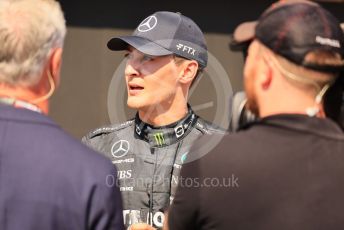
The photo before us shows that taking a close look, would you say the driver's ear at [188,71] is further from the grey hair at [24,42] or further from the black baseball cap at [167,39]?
the grey hair at [24,42]

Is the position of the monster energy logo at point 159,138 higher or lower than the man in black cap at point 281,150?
lower

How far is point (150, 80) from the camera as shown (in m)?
3.54

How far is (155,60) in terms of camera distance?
3586 mm

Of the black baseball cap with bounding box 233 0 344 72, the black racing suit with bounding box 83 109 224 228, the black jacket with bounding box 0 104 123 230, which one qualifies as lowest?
the black racing suit with bounding box 83 109 224 228

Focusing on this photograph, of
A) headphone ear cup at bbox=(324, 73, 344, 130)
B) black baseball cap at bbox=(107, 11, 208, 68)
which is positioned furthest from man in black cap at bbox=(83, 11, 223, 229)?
headphone ear cup at bbox=(324, 73, 344, 130)

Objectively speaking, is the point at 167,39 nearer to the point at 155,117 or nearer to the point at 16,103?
the point at 155,117

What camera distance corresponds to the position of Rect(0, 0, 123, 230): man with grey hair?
2.18 metres

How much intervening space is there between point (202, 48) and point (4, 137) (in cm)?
170

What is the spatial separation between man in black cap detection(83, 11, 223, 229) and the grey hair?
1.26 m

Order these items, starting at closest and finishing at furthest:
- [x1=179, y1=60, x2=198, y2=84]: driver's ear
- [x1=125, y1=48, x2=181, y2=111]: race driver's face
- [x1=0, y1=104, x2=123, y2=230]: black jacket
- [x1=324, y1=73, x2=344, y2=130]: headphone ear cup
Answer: [x1=0, y1=104, x2=123, y2=230]: black jacket
[x1=324, y1=73, x2=344, y2=130]: headphone ear cup
[x1=125, y1=48, x2=181, y2=111]: race driver's face
[x1=179, y1=60, x2=198, y2=84]: driver's ear

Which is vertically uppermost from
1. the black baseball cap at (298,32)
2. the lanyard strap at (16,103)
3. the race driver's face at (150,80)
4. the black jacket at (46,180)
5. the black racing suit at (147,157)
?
the black baseball cap at (298,32)

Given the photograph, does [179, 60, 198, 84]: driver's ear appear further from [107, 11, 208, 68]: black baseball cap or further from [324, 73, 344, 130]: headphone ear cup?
[324, 73, 344, 130]: headphone ear cup

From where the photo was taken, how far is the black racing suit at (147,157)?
3371 millimetres

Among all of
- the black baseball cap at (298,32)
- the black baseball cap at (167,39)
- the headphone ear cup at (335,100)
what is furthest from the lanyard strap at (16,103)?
the black baseball cap at (167,39)
